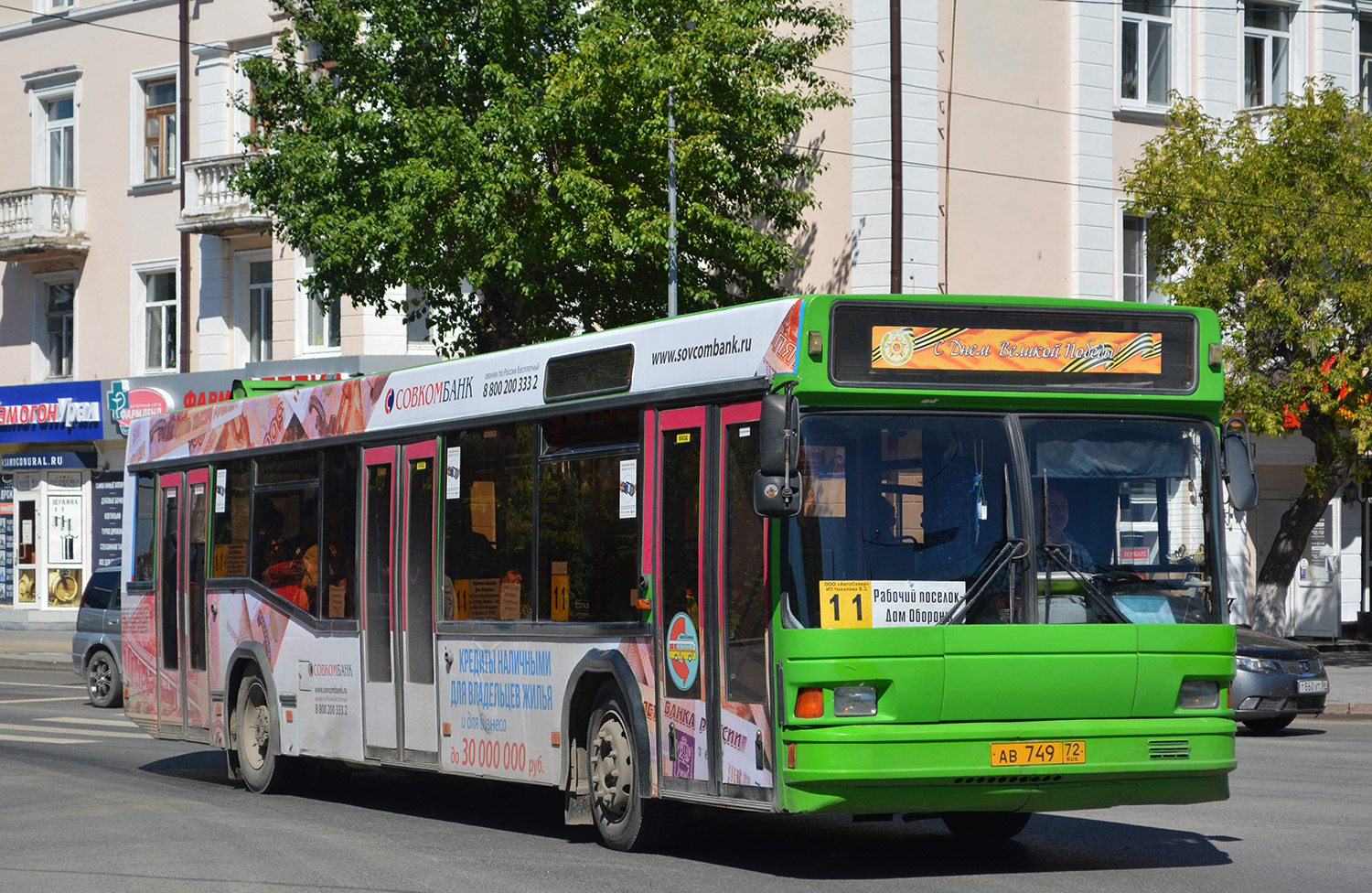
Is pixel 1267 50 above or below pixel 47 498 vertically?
above

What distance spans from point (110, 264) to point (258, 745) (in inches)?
962

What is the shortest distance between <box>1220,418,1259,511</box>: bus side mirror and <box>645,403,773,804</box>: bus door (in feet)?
7.69

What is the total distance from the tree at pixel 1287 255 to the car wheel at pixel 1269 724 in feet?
19.0

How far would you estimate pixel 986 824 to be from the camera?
1013 centimetres

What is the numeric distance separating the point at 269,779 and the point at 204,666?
4.69 feet

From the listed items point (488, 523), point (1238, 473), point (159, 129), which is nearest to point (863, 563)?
point (1238, 473)

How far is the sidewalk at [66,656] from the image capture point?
20344 millimetres

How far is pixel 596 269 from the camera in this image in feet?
71.2

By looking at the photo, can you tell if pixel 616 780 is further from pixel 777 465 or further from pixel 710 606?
pixel 777 465

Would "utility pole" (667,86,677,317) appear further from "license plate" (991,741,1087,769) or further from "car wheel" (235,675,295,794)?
"license plate" (991,741,1087,769)

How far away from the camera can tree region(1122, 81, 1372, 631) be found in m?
23.4

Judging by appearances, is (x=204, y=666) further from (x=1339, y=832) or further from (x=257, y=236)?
(x=257, y=236)

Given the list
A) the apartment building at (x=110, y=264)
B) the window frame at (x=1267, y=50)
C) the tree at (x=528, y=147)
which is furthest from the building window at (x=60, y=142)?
the window frame at (x=1267, y=50)

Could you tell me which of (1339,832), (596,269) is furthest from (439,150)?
(1339,832)
